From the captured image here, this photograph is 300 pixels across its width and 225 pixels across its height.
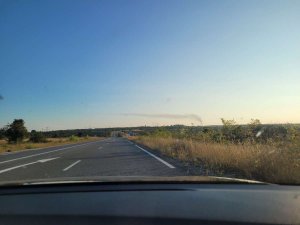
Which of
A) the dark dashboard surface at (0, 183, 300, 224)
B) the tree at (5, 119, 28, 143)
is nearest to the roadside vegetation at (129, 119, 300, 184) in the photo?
the dark dashboard surface at (0, 183, 300, 224)

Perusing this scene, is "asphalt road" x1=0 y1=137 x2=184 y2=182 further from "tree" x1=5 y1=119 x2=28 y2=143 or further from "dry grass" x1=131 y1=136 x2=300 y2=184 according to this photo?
"tree" x1=5 y1=119 x2=28 y2=143

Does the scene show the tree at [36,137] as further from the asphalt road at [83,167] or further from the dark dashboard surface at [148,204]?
the dark dashboard surface at [148,204]

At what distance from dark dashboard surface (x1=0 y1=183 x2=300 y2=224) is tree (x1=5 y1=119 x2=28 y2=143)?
6361 cm

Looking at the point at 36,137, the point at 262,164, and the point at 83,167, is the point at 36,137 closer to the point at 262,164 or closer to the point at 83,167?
the point at 83,167

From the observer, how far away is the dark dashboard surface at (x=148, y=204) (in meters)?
3.02

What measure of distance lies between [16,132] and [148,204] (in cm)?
6501

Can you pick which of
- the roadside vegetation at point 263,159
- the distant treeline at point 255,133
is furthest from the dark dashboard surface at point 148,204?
→ the distant treeline at point 255,133

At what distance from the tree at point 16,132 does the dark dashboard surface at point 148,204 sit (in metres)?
63.6

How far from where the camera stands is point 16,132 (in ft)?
214

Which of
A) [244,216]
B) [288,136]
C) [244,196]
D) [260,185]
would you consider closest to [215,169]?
[288,136]

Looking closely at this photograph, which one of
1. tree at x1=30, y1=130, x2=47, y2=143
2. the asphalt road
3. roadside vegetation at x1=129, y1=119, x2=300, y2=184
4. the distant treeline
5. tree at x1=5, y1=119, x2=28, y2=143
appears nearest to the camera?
roadside vegetation at x1=129, y1=119, x2=300, y2=184

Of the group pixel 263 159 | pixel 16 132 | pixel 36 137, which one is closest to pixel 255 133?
pixel 263 159

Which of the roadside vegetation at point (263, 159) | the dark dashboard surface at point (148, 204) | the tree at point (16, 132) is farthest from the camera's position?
the tree at point (16, 132)

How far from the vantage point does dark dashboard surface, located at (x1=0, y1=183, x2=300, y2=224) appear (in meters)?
3.02
